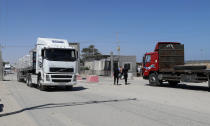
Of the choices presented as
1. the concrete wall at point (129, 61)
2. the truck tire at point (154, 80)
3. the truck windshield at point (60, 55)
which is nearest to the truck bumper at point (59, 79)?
the truck windshield at point (60, 55)

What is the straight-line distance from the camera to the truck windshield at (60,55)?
1535 centimetres

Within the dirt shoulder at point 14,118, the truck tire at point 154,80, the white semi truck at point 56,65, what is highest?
the white semi truck at point 56,65

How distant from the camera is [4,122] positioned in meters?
6.93

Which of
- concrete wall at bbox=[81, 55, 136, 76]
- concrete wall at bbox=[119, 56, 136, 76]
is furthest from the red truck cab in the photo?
concrete wall at bbox=[119, 56, 136, 76]

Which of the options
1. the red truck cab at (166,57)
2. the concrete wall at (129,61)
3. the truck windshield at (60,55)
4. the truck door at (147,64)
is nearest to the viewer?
the truck windshield at (60,55)

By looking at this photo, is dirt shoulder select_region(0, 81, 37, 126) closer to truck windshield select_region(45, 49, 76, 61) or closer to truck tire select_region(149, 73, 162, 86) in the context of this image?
truck windshield select_region(45, 49, 76, 61)

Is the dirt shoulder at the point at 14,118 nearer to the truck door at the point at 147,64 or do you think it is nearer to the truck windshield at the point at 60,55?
the truck windshield at the point at 60,55

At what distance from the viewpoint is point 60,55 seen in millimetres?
15664

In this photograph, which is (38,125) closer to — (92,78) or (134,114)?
(134,114)

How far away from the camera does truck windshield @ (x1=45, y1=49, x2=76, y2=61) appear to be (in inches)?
604

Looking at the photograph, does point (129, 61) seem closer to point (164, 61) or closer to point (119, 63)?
point (119, 63)

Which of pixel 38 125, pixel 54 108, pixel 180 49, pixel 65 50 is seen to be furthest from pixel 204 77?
pixel 38 125

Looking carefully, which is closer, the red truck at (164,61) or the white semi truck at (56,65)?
the white semi truck at (56,65)

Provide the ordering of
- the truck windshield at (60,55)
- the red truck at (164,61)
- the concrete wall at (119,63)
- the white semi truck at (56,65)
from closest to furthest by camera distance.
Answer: the white semi truck at (56,65) → the truck windshield at (60,55) → the red truck at (164,61) → the concrete wall at (119,63)
